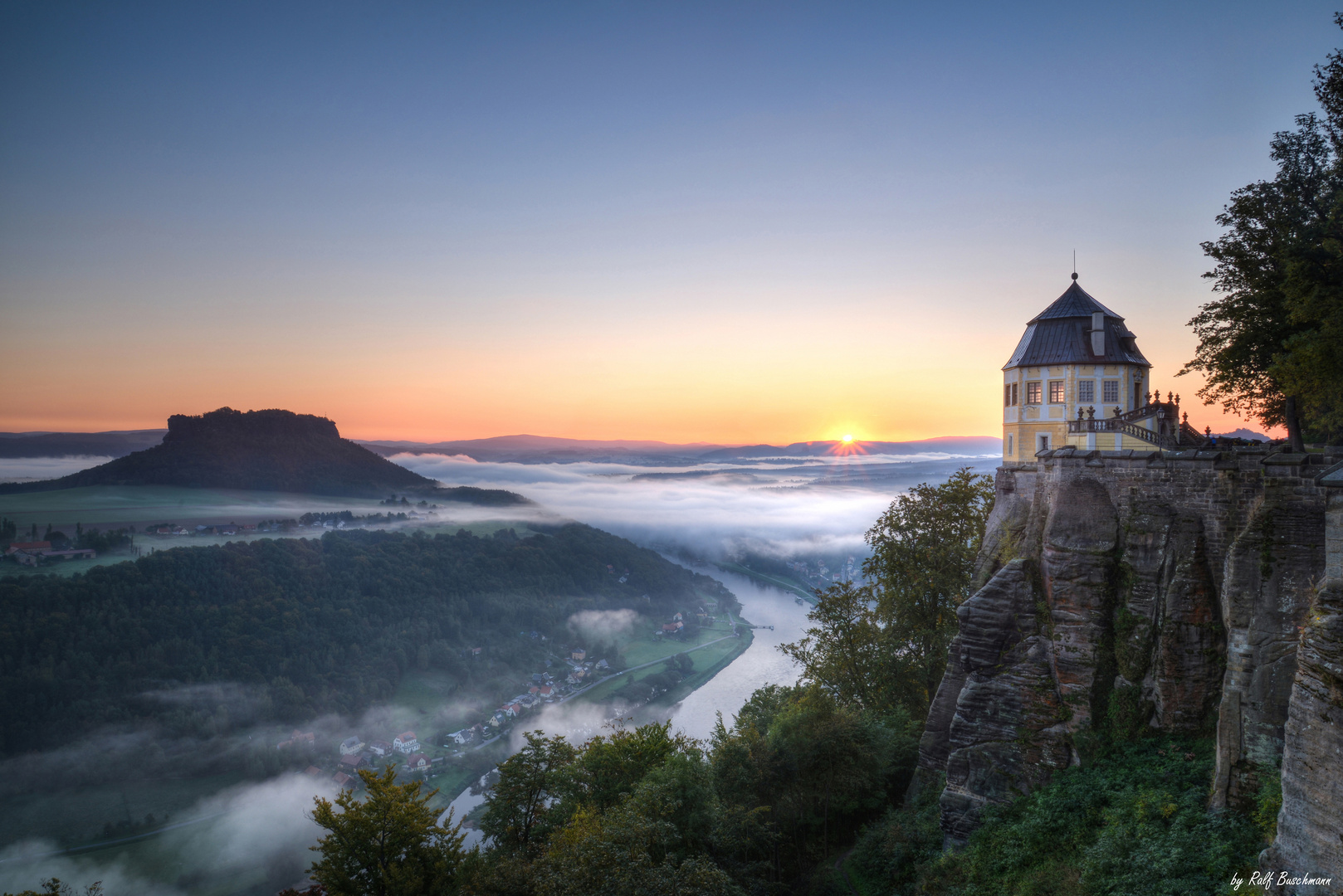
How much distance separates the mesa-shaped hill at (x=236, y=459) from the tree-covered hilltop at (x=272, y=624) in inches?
2006

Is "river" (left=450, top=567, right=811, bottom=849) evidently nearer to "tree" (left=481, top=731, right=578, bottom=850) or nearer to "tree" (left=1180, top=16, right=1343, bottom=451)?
"tree" (left=481, top=731, right=578, bottom=850)

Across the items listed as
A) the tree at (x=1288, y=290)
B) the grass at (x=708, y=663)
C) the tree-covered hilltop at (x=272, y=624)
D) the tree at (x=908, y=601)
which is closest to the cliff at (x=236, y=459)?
the tree-covered hilltop at (x=272, y=624)

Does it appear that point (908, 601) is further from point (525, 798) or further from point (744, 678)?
point (744, 678)

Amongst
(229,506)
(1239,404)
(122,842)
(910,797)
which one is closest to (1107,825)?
(910,797)

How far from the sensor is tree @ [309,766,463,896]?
19.8 meters

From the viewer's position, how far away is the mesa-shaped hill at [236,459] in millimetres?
164000

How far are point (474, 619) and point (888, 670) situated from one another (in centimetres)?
12288

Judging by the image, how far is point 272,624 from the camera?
4619 inches

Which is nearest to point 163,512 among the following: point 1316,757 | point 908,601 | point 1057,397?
point 908,601

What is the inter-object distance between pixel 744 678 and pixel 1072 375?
91463mm

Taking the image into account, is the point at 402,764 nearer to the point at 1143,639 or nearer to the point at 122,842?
the point at 122,842

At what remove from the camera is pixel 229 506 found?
163 metres

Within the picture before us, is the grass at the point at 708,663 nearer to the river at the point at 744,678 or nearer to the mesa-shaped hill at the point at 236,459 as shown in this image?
the river at the point at 744,678

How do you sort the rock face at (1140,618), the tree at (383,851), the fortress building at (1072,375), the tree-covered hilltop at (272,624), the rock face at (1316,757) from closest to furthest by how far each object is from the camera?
the rock face at (1316,757)
the rock face at (1140,618)
the tree at (383,851)
the fortress building at (1072,375)
the tree-covered hilltop at (272,624)
